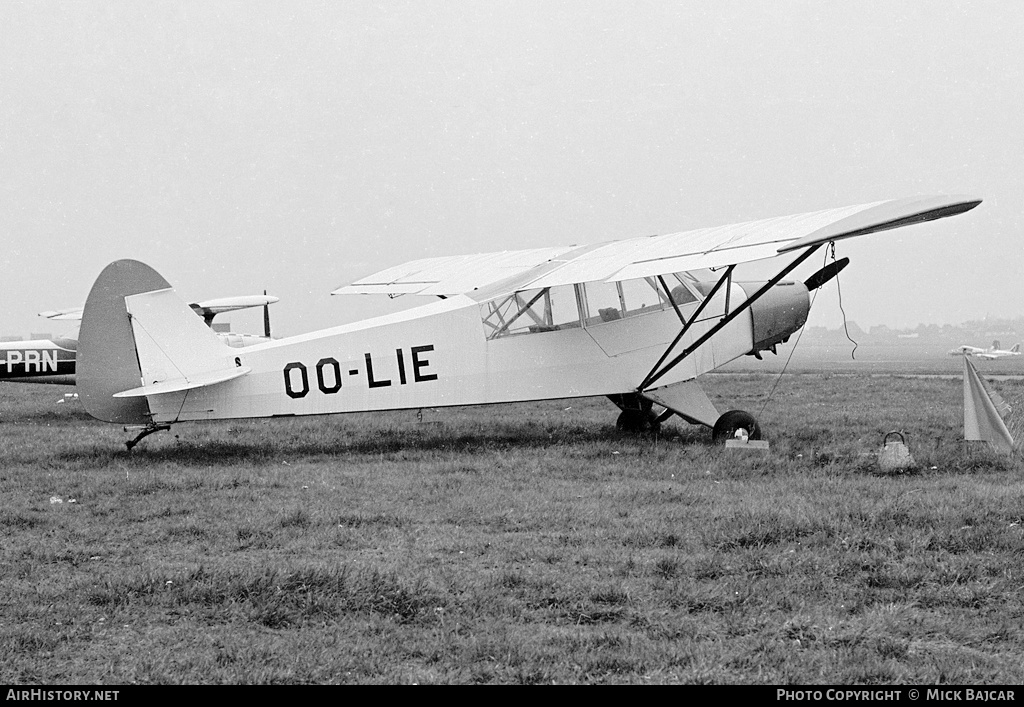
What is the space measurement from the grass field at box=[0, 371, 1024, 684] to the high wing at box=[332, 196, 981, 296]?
85.0 inches

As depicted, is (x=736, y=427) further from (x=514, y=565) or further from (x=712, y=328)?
(x=514, y=565)

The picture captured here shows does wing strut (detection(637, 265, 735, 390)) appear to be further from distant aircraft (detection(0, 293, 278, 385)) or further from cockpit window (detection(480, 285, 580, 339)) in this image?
distant aircraft (detection(0, 293, 278, 385))

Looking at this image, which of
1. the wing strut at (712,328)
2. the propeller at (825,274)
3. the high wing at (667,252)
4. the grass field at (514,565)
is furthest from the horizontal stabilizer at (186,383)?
the propeller at (825,274)

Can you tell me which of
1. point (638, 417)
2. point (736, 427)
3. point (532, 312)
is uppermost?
point (532, 312)

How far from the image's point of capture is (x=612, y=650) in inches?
162

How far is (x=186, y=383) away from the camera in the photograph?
1001 centimetres

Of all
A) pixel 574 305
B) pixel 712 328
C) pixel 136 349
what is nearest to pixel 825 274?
pixel 712 328

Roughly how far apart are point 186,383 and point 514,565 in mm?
5889

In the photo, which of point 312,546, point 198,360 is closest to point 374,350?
point 198,360

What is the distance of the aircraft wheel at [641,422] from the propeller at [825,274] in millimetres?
2835

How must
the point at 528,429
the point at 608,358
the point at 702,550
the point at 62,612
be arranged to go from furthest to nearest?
the point at 528,429 → the point at 608,358 → the point at 702,550 → the point at 62,612

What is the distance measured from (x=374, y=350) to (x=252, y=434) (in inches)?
112

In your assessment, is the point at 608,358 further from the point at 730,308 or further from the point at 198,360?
the point at 198,360

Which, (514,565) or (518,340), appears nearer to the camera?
(514,565)
